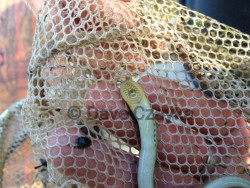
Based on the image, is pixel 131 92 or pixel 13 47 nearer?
pixel 131 92

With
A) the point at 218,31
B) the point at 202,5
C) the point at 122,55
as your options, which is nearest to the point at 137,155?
the point at 122,55

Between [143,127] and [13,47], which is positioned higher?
[13,47]

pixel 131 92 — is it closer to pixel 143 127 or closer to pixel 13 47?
pixel 143 127

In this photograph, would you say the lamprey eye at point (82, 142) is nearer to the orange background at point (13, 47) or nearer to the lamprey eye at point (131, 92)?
the lamprey eye at point (131, 92)

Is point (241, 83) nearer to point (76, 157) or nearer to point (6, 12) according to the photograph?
point (76, 157)

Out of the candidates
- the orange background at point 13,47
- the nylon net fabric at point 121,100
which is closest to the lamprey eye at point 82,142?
the nylon net fabric at point 121,100

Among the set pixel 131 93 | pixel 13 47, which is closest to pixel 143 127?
pixel 131 93
